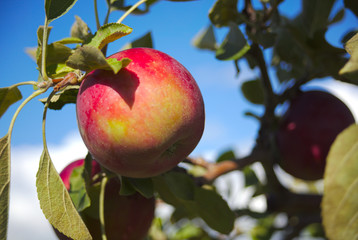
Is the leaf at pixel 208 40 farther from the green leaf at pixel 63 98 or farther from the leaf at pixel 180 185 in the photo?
the green leaf at pixel 63 98

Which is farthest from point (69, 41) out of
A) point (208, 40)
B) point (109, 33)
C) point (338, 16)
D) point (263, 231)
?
point (263, 231)

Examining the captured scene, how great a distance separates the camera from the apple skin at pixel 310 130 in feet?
4.10

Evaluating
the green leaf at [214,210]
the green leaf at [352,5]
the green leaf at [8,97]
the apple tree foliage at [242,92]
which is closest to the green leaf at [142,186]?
the apple tree foliage at [242,92]

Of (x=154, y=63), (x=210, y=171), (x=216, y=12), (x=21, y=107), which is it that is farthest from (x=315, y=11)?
(x=21, y=107)

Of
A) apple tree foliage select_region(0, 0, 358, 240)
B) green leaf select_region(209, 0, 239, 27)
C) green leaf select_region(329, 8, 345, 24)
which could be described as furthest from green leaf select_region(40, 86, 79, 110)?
green leaf select_region(329, 8, 345, 24)

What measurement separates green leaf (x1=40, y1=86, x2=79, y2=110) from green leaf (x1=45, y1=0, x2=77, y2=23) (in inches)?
6.4

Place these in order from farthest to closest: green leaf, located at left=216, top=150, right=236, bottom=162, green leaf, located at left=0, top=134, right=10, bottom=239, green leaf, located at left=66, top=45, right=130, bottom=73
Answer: green leaf, located at left=216, top=150, right=236, bottom=162 < green leaf, located at left=0, top=134, right=10, bottom=239 < green leaf, located at left=66, top=45, right=130, bottom=73

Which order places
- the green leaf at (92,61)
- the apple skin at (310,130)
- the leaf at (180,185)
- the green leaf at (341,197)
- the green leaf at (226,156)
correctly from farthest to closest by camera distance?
1. the green leaf at (226,156)
2. the apple skin at (310,130)
3. the leaf at (180,185)
4. the green leaf at (92,61)
5. the green leaf at (341,197)

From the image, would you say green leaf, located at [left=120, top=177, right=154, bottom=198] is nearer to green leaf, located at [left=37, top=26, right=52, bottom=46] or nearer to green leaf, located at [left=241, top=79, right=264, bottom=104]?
green leaf, located at [left=37, top=26, right=52, bottom=46]

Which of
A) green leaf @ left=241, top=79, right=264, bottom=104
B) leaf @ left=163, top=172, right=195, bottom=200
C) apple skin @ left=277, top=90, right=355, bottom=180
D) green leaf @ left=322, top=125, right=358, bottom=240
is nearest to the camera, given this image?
green leaf @ left=322, top=125, right=358, bottom=240

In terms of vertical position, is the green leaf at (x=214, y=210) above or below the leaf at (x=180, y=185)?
below

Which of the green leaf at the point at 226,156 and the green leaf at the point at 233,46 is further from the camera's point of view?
the green leaf at the point at 226,156

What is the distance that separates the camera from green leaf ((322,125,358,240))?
493mm

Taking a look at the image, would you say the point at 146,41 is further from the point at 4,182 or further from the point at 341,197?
the point at 341,197
